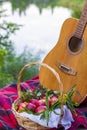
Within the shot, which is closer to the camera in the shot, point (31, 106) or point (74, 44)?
point (31, 106)

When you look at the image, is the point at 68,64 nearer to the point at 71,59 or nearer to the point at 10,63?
the point at 71,59

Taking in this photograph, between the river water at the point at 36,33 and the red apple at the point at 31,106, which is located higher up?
the red apple at the point at 31,106

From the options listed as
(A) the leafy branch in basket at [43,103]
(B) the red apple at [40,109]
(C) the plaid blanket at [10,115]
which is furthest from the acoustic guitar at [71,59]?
(B) the red apple at [40,109]

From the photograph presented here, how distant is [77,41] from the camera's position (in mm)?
2859

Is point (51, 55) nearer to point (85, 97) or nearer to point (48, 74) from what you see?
point (48, 74)

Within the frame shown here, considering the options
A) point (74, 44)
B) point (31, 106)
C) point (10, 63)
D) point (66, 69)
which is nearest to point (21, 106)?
point (31, 106)

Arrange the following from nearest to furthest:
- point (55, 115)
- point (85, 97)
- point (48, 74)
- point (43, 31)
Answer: point (55, 115) → point (85, 97) → point (48, 74) → point (43, 31)

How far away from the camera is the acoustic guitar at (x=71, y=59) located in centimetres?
272

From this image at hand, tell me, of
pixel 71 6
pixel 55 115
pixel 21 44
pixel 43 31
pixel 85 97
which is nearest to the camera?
pixel 55 115

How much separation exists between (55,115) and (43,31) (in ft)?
15.8

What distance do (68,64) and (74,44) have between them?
153mm

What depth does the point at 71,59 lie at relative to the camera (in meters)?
2.79

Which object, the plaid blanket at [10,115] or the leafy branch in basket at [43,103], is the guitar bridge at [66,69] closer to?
the plaid blanket at [10,115]

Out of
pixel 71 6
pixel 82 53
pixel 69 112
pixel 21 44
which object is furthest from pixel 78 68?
pixel 71 6
